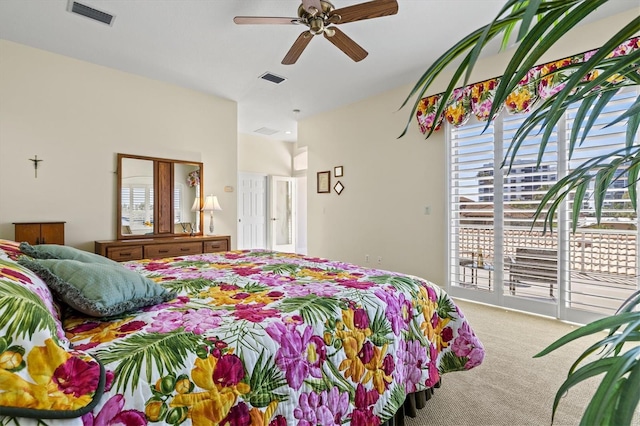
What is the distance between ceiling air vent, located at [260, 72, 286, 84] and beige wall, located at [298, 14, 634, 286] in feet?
4.72

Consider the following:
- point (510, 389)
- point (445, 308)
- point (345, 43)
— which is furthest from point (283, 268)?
point (345, 43)

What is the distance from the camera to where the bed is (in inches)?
30.3

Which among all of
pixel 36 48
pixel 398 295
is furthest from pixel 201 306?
pixel 36 48

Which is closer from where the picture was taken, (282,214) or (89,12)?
(89,12)

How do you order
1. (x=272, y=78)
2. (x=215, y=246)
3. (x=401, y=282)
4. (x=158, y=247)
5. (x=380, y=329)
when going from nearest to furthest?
(x=380, y=329) < (x=401, y=282) < (x=158, y=247) < (x=272, y=78) < (x=215, y=246)

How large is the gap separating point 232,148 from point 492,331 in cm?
426

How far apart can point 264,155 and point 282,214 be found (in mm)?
1508

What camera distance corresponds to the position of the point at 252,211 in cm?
734

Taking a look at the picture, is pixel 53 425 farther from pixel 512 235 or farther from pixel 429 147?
pixel 429 147

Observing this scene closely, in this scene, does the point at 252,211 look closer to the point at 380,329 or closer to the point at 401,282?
the point at 401,282

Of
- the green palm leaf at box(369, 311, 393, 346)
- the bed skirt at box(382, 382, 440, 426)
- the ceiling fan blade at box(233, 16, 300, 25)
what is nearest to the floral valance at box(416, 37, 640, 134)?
the ceiling fan blade at box(233, 16, 300, 25)

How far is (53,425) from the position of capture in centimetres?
71

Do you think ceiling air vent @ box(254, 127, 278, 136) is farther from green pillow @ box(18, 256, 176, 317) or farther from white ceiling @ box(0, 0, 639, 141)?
green pillow @ box(18, 256, 176, 317)

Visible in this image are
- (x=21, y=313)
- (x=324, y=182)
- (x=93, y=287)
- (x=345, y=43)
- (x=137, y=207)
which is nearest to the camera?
(x=21, y=313)
